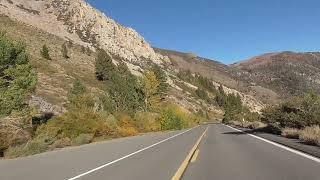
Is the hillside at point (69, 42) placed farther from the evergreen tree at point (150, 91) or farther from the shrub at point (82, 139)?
the shrub at point (82, 139)

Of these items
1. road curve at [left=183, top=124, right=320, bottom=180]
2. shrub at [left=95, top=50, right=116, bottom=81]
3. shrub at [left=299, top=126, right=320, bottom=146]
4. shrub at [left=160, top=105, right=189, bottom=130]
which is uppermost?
shrub at [left=95, top=50, right=116, bottom=81]

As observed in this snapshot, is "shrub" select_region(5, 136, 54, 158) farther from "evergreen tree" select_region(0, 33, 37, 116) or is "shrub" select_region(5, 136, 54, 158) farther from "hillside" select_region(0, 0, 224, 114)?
"hillside" select_region(0, 0, 224, 114)

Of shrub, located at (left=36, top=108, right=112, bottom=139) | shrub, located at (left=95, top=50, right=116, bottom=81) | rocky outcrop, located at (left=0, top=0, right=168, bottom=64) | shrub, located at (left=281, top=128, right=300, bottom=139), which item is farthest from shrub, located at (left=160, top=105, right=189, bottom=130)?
rocky outcrop, located at (left=0, top=0, right=168, bottom=64)

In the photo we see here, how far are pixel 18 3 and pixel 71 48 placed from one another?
116 feet

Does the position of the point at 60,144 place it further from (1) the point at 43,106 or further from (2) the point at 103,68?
(2) the point at 103,68

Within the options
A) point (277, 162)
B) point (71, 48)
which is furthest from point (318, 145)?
point (71, 48)

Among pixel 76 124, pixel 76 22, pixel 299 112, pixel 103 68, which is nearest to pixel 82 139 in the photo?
pixel 76 124

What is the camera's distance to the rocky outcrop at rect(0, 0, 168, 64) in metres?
132

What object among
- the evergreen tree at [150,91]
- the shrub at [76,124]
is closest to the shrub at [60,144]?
the shrub at [76,124]

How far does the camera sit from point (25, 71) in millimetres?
38031

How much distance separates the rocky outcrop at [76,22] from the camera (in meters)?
132

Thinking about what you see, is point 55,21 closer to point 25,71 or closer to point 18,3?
point 18,3

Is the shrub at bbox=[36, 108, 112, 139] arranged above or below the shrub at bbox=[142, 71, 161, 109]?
below

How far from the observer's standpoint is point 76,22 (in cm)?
14438
